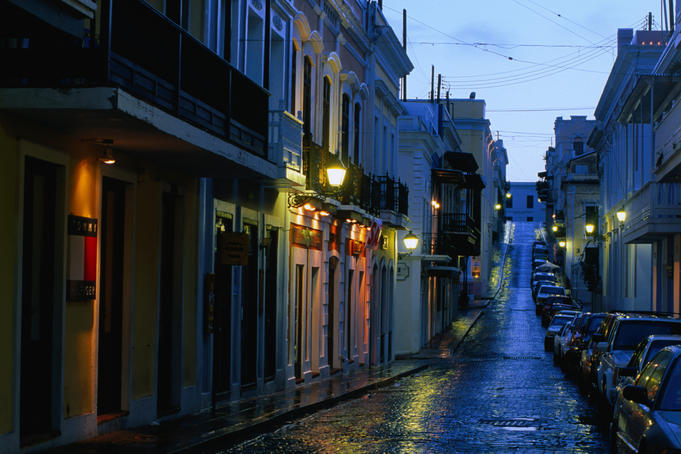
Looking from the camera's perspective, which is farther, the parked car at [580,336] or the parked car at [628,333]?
the parked car at [580,336]

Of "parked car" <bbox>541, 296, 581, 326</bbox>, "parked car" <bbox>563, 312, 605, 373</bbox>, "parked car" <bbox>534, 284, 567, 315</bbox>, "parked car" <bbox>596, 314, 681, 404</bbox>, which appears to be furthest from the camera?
"parked car" <bbox>534, 284, 567, 315</bbox>

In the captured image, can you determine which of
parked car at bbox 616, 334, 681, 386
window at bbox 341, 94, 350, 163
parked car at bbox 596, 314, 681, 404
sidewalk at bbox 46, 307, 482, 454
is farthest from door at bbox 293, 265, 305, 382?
parked car at bbox 616, 334, 681, 386

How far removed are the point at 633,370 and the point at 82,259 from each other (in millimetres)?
6376

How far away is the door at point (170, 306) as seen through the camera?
608 inches

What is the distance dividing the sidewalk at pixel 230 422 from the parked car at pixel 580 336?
14.2 ft

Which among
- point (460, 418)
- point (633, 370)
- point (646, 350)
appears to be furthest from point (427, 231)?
point (633, 370)

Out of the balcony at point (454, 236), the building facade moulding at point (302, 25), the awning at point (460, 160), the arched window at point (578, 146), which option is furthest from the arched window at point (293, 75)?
the arched window at point (578, 146)

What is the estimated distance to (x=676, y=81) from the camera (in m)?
26.8

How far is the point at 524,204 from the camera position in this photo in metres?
173

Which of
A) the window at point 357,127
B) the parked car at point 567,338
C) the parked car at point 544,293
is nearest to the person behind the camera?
the parked car at point 567,338

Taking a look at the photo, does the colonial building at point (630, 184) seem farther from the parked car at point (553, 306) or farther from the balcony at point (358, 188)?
the balcony at point (358, 188)

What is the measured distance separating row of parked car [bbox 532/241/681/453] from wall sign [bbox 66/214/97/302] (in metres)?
5.85

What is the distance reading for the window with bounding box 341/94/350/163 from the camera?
27.4 m

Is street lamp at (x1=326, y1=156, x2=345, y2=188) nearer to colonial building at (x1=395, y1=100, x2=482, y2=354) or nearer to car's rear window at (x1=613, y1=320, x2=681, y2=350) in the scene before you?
car's rear window at (x1=613, y1=320, x2=681, y2=350)
